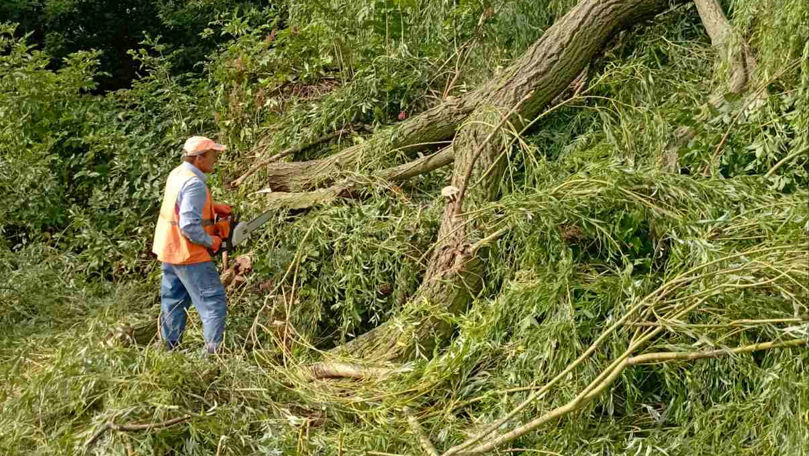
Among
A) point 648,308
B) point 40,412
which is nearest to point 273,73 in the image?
point 40,412

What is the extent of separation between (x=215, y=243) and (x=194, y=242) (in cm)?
14

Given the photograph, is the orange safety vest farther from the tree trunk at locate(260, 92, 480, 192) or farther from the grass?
the tree trunk at locate(260, 92, 480, 192)

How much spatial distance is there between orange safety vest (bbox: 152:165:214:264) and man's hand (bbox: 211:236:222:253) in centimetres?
4

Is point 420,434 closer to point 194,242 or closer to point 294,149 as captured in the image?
point 194,242

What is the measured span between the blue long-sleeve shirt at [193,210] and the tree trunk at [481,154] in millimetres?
989

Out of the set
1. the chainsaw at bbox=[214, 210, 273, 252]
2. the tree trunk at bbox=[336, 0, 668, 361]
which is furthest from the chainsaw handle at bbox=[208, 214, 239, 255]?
the tree trunk at bbox=[336, 0, 668, 361]

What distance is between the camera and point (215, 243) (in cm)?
495

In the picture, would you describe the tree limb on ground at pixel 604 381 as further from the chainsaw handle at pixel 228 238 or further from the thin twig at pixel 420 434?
the chainsaw handle at pixel 228 238

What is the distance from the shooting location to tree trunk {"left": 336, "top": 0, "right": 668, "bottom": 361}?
455cm

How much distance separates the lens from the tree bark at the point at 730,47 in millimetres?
4809

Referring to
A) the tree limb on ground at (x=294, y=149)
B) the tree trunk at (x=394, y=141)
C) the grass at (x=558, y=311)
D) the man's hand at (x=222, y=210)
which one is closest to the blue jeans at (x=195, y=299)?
the grass at (x=558, y=311)

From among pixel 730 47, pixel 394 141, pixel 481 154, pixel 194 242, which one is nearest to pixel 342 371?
pixel 194 242

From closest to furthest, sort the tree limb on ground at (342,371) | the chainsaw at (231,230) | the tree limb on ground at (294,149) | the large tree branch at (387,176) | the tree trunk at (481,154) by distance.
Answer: the tree limb on ground at (342,371) → the tree trunk at (481,154) → the chainsaw at (231,230) → the large tree branch at (387,176) → the tree limb on ground at (294,149)

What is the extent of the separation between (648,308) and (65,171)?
5.30 metres
